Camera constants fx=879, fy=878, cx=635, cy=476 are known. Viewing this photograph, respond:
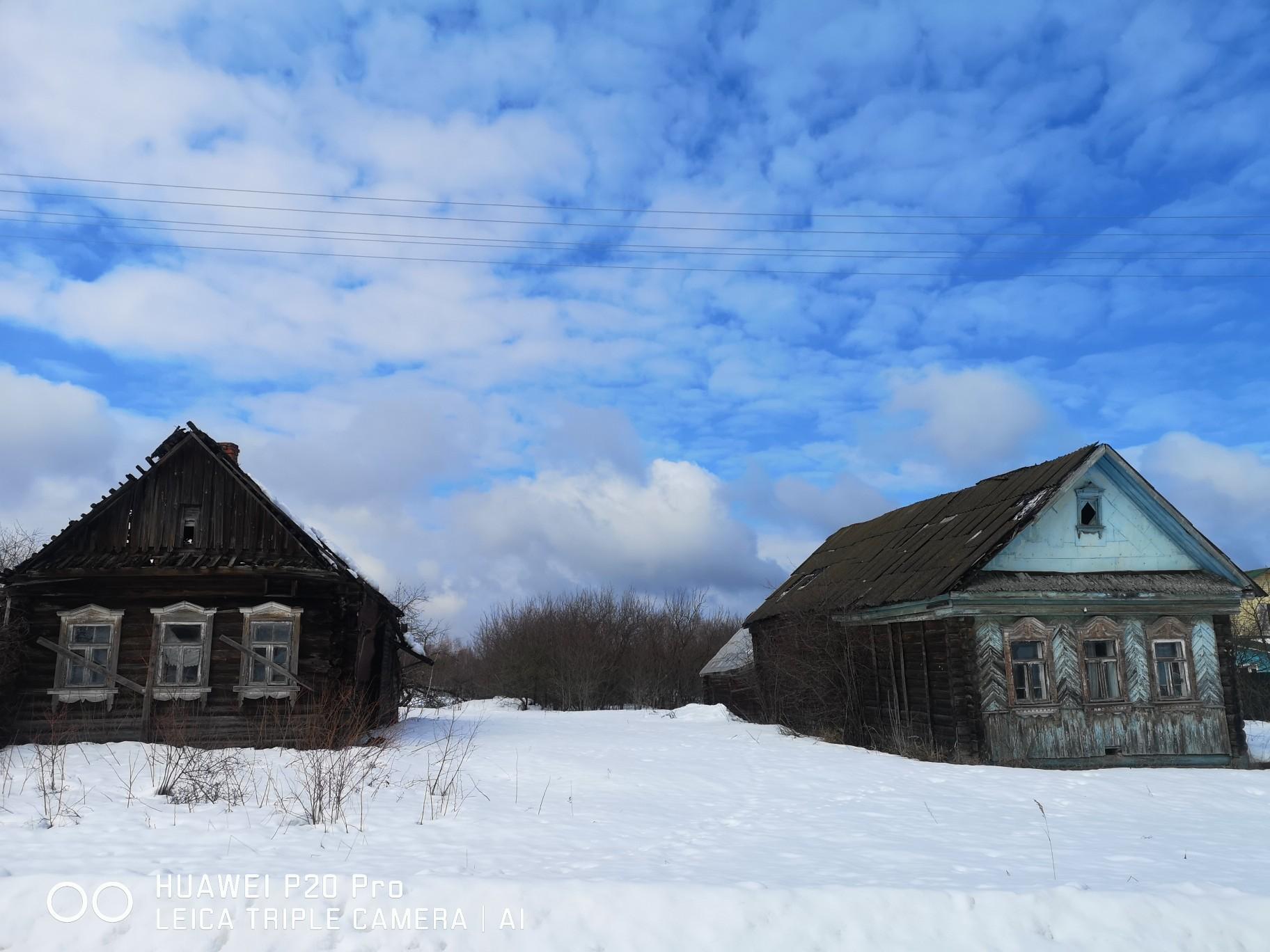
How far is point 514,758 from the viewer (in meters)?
15.3

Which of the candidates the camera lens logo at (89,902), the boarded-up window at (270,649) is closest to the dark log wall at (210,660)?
the boarded-up window at (270,649)

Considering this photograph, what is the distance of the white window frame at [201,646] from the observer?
16234mm

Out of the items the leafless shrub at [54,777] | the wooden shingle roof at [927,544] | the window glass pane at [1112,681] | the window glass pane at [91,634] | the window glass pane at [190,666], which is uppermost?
the wooden shingle roof at [927,544]

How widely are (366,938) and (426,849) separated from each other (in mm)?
2090

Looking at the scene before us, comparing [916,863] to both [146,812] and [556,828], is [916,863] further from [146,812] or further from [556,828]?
[146,812]

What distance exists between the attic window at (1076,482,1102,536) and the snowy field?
209 inches

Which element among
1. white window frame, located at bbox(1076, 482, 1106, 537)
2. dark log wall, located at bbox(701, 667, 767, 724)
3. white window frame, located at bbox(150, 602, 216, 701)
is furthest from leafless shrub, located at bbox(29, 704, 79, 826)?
dark log wall, located at bbox(701, 667, 767, 724)

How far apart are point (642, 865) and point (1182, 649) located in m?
13.9

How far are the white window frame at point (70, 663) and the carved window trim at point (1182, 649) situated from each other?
1933 centimetres

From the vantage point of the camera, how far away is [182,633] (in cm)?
1670

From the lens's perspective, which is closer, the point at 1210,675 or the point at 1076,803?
the point at 1076,803

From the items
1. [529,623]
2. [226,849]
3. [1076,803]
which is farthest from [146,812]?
[529,623]

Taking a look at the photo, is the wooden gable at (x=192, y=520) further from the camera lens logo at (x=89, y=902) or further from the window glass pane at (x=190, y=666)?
the camera lens logo at (x=89, y=902)

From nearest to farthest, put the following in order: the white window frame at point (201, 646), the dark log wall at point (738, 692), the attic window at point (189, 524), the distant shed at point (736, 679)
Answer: the white window frame at point (201, 646) < the attic window at point (189, 524) < the dark log wall at point (738, 692) < the distant shed at point (736, 679)
